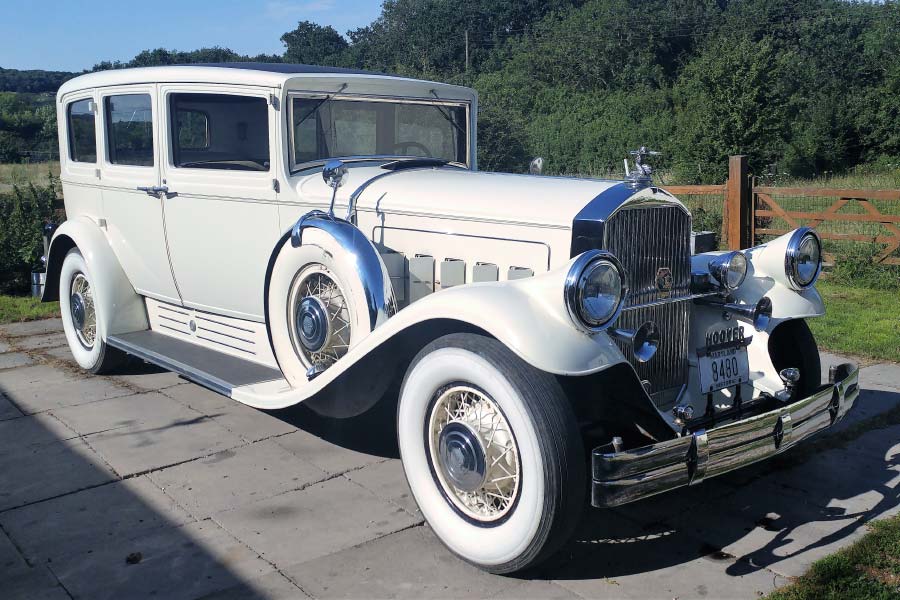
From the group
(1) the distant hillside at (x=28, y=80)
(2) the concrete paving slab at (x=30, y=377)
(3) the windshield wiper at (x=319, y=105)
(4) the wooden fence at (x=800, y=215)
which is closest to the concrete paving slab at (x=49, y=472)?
(2) the concrete paving slab at (x=30, y=377)

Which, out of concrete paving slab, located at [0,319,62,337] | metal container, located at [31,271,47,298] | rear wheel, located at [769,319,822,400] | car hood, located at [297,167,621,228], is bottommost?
concrete paving slab, located at [0,319,62,337]

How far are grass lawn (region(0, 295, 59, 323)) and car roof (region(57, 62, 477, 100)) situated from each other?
12.0ft

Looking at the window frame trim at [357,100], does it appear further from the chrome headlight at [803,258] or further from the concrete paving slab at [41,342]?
the concrete paving slab at [41,342]

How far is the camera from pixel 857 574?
9.54 feet

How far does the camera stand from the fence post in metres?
9.40

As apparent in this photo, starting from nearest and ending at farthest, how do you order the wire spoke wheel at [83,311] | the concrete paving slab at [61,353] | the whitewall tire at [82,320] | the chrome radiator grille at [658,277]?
the chrome radiator grille at [658,277]
the whitewall tire at [82,320]
the wire spoke wheel at [83,311]
the concrete paving slab at [61,353]

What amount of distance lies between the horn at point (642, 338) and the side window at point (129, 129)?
11.0ft

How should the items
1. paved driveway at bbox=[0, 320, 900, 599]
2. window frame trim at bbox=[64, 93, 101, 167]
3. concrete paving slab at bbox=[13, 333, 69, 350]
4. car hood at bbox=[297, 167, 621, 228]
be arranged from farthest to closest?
concrete paving slab at bbox=[13, 333, 69, 350] < window frame trim at bbox=[64, 93, 101, 167] < car hood at bbox=[297, 167, 621, 228] < paved driveway at bbox=[0, 320, 900, 599]

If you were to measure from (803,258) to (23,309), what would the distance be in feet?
24.8

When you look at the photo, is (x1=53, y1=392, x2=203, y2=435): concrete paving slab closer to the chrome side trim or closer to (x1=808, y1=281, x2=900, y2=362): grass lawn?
the chrome side trim

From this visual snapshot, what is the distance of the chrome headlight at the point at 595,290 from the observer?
9.12 feet

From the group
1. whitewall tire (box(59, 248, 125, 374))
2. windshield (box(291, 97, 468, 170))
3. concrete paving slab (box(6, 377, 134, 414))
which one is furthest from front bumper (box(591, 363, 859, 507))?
whitewall tire (box(59, 248, 125, 374))

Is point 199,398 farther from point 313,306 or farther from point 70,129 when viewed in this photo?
point 70,129

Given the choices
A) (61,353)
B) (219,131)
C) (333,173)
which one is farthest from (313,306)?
(61,353)
